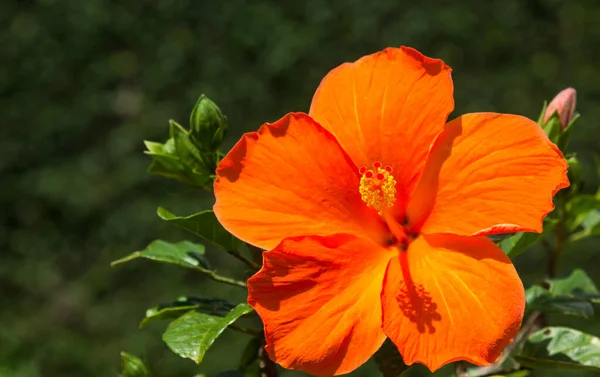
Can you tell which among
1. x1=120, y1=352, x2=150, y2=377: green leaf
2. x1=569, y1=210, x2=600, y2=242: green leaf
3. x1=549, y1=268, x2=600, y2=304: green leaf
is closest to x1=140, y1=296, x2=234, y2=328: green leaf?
x1=120, y1=352, x2=150, y2=377: green leaf

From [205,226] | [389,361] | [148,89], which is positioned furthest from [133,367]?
[148,89]

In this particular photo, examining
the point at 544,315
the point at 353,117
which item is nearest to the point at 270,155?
the point at 353,117

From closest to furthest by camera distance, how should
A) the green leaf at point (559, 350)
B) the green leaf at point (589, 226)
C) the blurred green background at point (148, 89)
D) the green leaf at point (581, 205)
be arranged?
the green leaf at point (559, 350) → the green leaf at point (581, 205) → the green leaf at point (589, 226) → the blurred green background at point (148, 89)

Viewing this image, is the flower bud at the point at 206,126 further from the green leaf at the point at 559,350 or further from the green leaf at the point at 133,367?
the green leaf at the point at 559,350

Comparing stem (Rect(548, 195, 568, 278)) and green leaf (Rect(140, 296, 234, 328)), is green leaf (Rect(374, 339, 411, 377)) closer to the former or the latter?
green leaf (Rect(140, 296, 234, 328))

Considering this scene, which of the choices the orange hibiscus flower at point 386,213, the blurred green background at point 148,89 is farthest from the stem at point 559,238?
the blurred green background at point 148,89

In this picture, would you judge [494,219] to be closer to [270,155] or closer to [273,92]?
[270,155]

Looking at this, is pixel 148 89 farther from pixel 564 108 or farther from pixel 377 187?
pixel 377 187
